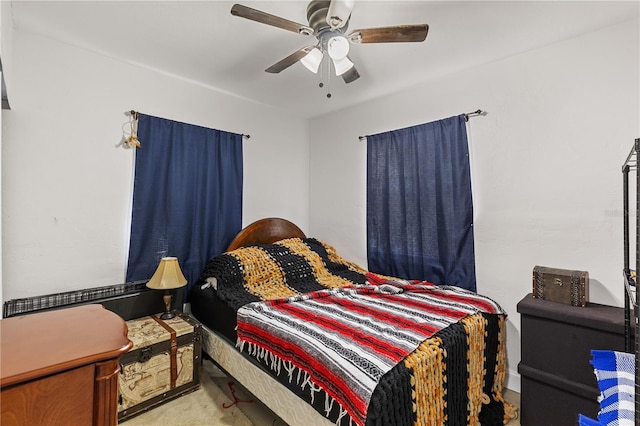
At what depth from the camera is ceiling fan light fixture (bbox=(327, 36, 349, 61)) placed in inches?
64.8

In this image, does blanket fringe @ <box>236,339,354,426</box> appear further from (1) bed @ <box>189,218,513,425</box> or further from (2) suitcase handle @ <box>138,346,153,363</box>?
(2) suitcase handle @ <box>138,346,153,363</box>

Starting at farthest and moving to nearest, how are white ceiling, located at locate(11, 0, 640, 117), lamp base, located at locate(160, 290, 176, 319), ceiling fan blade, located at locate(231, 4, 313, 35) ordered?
1. lamp base, located at locate(160, 290, 176, 319)
2. white ceiling, located at locate(11, 0, 640, 117)
3. ceiling fan blade, located at locate(231, 4, 313, 35)

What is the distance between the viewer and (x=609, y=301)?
191 cm

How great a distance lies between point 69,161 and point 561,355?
3.44m

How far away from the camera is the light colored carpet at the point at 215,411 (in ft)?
6.23

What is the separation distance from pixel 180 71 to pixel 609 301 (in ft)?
11.7

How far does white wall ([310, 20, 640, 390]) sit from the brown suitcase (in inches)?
6.5

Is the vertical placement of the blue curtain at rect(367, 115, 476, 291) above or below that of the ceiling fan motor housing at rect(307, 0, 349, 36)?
below

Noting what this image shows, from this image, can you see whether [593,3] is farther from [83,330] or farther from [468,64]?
[83,330]

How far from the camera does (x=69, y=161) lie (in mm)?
2207

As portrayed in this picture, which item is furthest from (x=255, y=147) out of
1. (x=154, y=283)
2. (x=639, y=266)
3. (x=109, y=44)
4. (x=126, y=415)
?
(x=639, y=266)

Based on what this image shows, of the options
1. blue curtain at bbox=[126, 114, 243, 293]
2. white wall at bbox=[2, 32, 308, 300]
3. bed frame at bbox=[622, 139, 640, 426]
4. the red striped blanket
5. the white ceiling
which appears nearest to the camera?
bed frame at bbox=[622, 139, 640, 426]

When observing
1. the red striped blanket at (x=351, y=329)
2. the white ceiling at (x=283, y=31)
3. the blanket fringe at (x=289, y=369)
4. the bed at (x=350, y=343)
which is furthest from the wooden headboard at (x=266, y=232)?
the white ceiling at (x=283, y=31)

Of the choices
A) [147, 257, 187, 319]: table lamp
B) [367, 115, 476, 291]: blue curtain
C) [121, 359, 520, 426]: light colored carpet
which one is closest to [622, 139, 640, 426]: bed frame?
[121, 359, 520, 426]: light colored carpet
